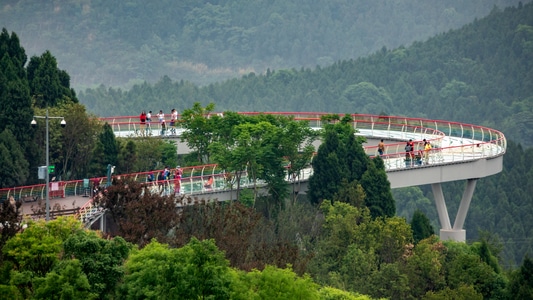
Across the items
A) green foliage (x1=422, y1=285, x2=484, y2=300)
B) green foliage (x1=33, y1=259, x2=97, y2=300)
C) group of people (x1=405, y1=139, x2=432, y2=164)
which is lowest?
green foliage (x1=422, y1=285, x2=484, y2=300)

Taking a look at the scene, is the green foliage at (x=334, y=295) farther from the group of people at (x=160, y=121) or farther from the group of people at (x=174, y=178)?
the group of people at (x=160, y=121)

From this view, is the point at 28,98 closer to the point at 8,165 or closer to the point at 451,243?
the point at 8,165

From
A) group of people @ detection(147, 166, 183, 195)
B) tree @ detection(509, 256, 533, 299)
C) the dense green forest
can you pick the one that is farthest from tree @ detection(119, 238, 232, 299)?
tree @ detection(509, 256, 533, 299)

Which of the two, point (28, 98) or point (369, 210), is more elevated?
point (28, 98)

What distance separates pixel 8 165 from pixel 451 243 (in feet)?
76.8

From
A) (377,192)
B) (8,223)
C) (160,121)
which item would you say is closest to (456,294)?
(377,192)

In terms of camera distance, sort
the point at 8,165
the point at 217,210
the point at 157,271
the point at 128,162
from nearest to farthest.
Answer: the point at 157,271 → the point at 217,210 → the point at 8,165 → the point at 128,162

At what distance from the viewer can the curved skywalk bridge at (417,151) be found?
7875cm

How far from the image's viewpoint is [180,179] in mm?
75688

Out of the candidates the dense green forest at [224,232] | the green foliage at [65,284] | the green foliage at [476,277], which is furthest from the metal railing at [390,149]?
the green foliage at [65,284]

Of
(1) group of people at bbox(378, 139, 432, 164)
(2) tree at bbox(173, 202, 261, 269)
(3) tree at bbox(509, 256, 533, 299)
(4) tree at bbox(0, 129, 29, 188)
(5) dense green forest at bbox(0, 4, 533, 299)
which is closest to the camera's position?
(5) dense green forest at bbox(0, 4, 533, 299)

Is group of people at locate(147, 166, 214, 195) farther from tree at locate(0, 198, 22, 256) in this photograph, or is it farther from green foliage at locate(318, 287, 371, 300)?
tree at locate(0, 198, 22, 256)

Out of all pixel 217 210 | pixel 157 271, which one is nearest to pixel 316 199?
pixel 217 210

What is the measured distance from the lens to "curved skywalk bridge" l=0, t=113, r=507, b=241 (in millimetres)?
78750
